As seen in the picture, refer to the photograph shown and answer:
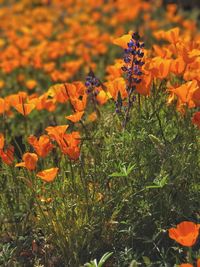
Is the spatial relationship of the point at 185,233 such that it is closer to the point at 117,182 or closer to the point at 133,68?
the point at 117,182

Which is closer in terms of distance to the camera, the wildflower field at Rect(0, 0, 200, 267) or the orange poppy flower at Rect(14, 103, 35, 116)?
the wildflower field at Rect(0, 0, 200, 267)

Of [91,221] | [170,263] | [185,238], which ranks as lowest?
[170,263]

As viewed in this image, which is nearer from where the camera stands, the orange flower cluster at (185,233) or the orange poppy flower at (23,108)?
the orange flower cluster at (185,233)

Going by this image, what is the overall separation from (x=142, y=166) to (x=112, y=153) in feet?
0.56

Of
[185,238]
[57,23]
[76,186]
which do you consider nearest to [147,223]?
[76,186]

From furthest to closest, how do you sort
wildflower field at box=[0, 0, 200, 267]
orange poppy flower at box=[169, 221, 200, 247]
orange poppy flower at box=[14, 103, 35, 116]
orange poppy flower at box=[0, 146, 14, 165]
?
orange poppy flower at box=[14, 103, 35, 116] → orange poppy flower at box=[0, 146, 14, 165] → wildflower field at box=[0, 0, 200, 267] → orange poppy flower at box=[169, 221, 200, 247]

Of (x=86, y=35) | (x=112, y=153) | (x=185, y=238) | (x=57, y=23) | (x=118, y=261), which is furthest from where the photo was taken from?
(x=57, y=23)

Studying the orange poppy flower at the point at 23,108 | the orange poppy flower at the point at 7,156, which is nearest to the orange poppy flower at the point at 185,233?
the orange poppy flower at the point at 7,156

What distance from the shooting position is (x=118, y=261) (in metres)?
2.71

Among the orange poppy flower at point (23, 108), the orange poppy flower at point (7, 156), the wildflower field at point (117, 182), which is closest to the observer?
the wildflower field at point (117, 182)

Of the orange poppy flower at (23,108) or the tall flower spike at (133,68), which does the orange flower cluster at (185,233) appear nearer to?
the tall flower spike at (133,68)

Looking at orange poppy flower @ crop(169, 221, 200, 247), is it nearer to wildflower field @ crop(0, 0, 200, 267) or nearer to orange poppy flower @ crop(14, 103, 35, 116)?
wildflower field @ crop(0, 0, 200, 267)

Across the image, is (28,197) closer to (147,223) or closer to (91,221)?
(91,221)

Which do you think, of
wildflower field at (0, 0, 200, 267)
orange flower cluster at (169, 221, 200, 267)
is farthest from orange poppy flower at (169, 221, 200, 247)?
wildflower field at (0, 0, 200, 267)
